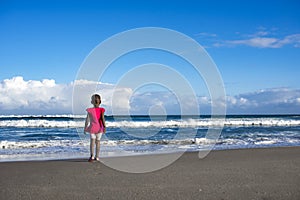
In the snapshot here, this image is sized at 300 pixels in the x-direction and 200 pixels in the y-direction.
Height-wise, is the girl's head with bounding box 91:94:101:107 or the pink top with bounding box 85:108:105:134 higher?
the girl's head with bounding box 91:94:101:107

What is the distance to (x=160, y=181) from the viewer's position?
6.22m

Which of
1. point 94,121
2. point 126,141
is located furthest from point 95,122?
point 126,141

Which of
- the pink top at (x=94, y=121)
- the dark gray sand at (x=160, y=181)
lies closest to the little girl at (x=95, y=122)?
the pink top at (x=94, y=121)

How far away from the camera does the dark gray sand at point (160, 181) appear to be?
5244mm

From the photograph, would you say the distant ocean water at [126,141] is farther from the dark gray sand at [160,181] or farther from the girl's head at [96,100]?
the dark gray sand at [160,181]

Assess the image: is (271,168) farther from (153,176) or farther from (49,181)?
(49,181)

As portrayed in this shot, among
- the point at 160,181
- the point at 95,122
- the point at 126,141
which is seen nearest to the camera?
the point at 160,181

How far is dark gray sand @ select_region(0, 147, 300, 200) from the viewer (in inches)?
206

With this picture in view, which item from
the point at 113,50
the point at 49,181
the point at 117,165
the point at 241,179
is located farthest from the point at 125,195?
the point at 113,50

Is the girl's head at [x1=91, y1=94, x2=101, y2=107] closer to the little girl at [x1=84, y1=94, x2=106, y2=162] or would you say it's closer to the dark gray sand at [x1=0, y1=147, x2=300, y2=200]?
the little girl at [x1=84, y1=94, x2=106, y2=162]

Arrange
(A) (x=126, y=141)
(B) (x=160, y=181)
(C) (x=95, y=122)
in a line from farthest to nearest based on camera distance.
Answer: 1. (A) (x=126, y=141)
2. (C) (x=95, y=122)
3. (B) (x=160, y=181)

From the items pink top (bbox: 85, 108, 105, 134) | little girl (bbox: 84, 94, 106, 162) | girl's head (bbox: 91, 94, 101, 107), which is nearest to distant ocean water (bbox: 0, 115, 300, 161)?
little girl (bbox: 84, 94, 106, 162)

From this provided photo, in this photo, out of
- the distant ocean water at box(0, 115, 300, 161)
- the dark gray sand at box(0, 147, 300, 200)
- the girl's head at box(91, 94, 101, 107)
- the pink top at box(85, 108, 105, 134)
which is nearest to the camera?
the dark gray sand at box(0, 147, 300, 200)

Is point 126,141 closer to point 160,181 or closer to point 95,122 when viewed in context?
point 95,122
